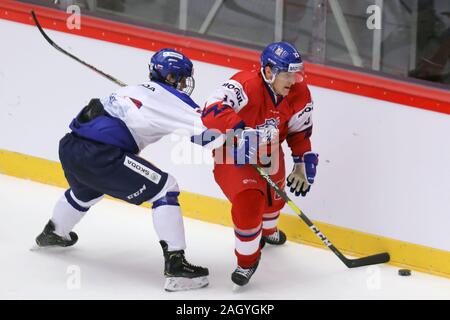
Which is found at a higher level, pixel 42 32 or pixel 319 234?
pixel 42 32

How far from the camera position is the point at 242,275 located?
486cm

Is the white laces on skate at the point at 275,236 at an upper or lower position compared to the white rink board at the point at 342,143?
lower

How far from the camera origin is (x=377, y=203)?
17.1 feet

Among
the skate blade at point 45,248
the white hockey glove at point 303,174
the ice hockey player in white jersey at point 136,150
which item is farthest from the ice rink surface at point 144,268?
the white hockey glove at point 303,174

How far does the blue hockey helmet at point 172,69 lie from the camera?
189 inches

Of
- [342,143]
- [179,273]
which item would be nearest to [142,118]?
[179,273]

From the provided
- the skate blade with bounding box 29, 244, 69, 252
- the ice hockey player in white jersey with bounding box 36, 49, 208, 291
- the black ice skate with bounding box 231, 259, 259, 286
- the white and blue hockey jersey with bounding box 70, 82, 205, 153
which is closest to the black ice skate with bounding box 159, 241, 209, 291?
the ice hockey player in white jersey with bounding box 36, 49, 208, 291

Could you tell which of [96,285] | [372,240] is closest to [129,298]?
A: [96,285]

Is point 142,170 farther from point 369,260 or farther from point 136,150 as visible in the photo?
point 369,260

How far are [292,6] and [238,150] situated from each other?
3.61 feet

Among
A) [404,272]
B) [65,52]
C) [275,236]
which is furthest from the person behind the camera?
[65,52]

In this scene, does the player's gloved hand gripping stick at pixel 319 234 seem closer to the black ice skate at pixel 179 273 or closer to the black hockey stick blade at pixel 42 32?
the black hockey stick blade at pixel 42 32

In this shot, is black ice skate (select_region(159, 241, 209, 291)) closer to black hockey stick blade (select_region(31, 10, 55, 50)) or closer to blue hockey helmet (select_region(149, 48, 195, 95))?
blue hockey helmet (select_region(149, 48, 195, 95))

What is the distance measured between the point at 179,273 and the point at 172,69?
0.78 m
